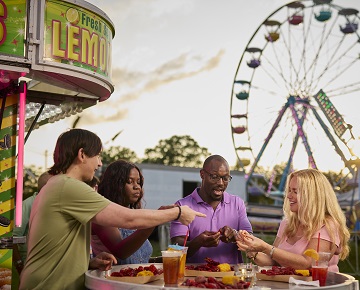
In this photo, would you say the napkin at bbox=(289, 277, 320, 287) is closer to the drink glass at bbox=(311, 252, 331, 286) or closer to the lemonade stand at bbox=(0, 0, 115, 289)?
the drink glass at bbox=(311, 252, 331, 286)

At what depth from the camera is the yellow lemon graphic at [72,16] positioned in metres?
6.05

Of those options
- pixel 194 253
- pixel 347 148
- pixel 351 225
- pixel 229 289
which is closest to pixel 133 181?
pixel 194 253

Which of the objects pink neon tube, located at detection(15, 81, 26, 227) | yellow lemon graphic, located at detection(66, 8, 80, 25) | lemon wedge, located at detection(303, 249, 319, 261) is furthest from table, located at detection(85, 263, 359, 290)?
yellow lemon graphic, located at detection(66, 8, 80, 25)

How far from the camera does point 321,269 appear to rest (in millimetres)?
3305

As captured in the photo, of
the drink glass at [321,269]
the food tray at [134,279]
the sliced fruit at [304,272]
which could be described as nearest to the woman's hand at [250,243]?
the sliced fruit at [304,272]

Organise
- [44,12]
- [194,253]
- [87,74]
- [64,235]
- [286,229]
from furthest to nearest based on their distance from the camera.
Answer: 1. [87,74]
2. [44,12]
3. [194,253]
4. [286,229]
5. [64,235]

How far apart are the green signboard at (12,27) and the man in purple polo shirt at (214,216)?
223cm

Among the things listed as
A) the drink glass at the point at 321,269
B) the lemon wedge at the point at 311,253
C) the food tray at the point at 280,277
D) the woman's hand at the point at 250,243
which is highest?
the woman's hand at the point at 250,243

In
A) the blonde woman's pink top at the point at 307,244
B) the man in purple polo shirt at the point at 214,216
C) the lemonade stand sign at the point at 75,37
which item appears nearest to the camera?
the blonde woman's pink top at the point at 307,244

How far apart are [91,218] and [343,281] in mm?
1529

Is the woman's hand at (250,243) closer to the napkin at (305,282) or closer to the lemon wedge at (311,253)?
the lemon wedge at (311,253)

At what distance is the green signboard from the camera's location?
18.4 feet

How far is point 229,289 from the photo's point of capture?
3031 mm

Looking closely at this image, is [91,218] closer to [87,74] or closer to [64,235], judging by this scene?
[64,235]
